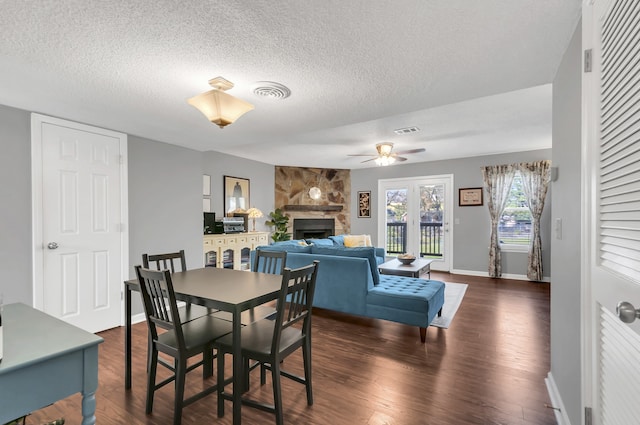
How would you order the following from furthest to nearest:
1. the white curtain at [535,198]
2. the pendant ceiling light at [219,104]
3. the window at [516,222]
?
the window at [516,222]
the white curtain at [535,198]
the pendant ceiling light at [219,104]

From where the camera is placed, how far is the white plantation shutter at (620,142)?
0.88 metres

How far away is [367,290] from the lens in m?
3.20

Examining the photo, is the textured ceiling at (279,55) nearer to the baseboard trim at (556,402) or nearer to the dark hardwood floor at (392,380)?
the baseboard trim at (556,402)

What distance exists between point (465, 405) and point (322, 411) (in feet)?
3.11

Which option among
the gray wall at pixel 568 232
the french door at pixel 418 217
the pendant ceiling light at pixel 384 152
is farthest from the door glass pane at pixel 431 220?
the gray wall at pixel 568 232

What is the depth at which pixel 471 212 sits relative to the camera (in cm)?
612

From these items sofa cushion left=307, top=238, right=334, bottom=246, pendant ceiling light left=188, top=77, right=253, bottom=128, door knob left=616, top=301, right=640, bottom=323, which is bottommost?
sofa cushion left=307, top=238, right=334, bottom=246

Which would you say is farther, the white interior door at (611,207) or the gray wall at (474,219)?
the gray wall at (474,219)

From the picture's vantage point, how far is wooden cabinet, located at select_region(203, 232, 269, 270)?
199 inches

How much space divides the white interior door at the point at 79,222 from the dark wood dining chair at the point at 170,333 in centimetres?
184

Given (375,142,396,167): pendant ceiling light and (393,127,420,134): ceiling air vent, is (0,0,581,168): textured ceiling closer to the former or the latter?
(393,127,420,134): ceiling air vent

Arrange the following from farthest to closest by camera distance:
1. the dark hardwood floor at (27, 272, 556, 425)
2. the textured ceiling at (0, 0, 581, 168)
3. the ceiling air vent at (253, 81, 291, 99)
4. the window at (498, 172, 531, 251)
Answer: the window at (498, 172, 531, 251) → the ceiling air vent at (253, 81, 291, 99) → the dark hardwood floor at (27, 272, 556, 425) → the textured ceiling at (0, 0, 581, 168)

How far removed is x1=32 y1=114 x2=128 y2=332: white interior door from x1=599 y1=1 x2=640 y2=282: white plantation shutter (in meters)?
4.08

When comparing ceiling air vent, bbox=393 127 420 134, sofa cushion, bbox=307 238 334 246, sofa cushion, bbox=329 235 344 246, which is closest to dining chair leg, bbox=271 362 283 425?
sofa cushion, bbox=307 238 334 246
